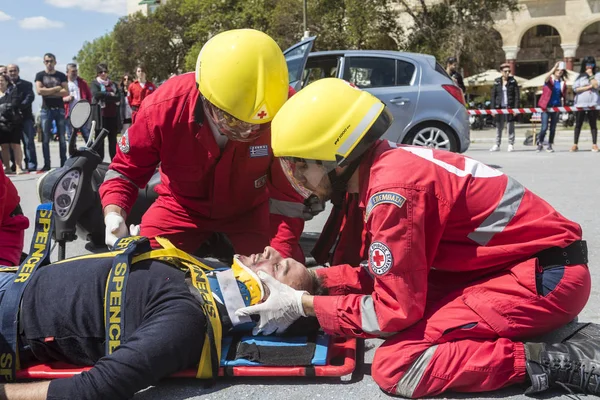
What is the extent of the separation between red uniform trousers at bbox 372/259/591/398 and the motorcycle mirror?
2.27 metres

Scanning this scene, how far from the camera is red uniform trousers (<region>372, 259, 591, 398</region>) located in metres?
2.40

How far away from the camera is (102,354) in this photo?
8.35 feet

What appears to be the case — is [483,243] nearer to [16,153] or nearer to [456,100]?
[456,100]

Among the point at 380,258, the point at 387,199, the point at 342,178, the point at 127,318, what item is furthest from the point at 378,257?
the point at 127,318

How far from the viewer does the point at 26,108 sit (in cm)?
1099

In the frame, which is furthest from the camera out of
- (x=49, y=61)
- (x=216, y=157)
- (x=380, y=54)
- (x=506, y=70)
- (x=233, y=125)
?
(x=506, y=70)

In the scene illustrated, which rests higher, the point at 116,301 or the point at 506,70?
the point at 506,70

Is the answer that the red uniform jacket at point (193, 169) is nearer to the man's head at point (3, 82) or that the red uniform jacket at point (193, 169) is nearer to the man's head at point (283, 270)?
the man's head at point (283, 270)

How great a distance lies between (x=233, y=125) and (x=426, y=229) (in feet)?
3.85

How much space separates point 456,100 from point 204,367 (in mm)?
7657

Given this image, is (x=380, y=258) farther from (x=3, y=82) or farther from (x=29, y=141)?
(x=29, y=141)

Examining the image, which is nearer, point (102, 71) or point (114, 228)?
point (114, 228)

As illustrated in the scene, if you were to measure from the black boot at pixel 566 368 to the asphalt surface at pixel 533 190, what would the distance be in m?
0.09

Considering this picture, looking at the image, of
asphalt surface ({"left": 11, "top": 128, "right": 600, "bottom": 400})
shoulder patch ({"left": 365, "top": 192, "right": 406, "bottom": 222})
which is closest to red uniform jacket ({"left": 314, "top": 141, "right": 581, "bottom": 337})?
shoulder patch ({"left": 365, "top": 192, "right": 406, "bottom": 222})
